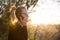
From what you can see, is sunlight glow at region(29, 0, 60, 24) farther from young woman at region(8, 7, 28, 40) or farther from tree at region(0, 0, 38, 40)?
young woman at region(8, 7, 28, 40)

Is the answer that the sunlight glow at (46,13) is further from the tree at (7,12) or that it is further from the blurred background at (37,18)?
the tree at (7,12)

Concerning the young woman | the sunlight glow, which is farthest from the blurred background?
the young woman

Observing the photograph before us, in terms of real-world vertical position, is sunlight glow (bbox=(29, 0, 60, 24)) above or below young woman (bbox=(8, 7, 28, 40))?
below

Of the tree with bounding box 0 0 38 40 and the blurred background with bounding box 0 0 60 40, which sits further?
the blurred background with bounding box 0 0 60 40

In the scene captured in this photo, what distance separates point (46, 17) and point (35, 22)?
1.52 ft

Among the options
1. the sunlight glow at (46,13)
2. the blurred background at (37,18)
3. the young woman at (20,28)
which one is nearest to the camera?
the young woman at (20,28)

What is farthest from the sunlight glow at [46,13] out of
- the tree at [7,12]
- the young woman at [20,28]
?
the young woman at [20,28]

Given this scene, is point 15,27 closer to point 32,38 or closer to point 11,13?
point 11,13

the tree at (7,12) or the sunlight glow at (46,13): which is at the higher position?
the tree at (7,12)

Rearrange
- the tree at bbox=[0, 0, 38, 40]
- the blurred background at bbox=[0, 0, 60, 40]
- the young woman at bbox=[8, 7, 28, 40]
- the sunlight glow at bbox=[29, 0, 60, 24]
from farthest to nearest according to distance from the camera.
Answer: the sunlight glow at bbox=[29, 0, 60, 24] < the blurred background at bbox=[0, 0, 60, 40] < the tree at bbox=[0, 0, 38, 40] < the young woman at bbox=[8, 7, 28, 40]

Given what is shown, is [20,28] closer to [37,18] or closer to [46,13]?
[37,18]

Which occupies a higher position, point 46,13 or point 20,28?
point 20,28

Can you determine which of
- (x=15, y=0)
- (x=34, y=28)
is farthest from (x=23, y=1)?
Answer: (x=34, y=28)

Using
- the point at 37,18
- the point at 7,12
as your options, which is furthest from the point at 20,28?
the point at 37,18
